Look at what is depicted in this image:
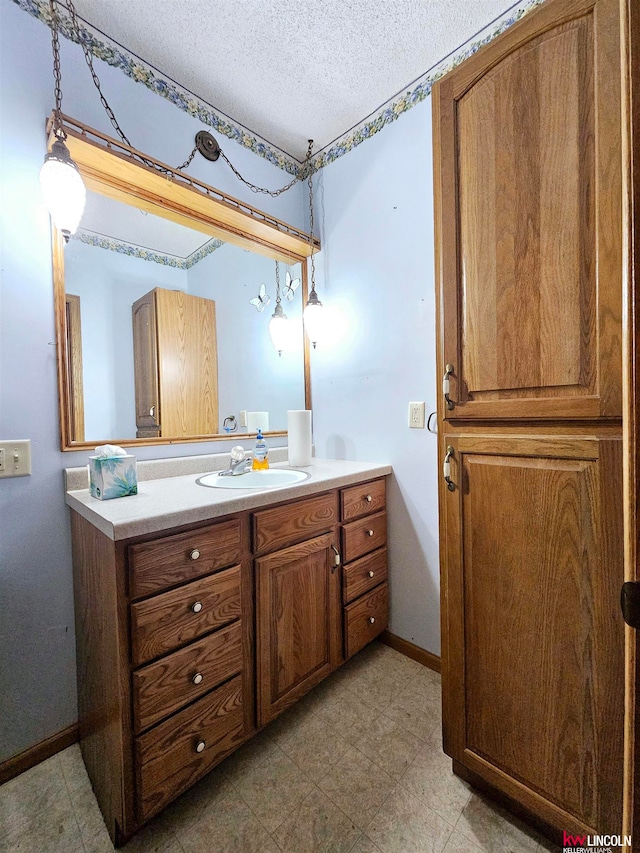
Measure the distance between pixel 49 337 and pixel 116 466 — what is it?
1.65 feet

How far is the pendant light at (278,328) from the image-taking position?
76.5 inches

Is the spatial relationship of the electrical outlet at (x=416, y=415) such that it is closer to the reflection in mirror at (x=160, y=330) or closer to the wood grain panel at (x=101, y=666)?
the reflection in mirror at (x=160, y=330)

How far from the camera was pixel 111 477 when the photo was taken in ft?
3.64

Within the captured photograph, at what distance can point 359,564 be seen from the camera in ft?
5.09

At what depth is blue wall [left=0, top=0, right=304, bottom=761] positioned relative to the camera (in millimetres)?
1110

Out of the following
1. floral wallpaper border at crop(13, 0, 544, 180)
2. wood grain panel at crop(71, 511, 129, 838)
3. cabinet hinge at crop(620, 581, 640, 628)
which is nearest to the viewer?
cabinet hinge at crop(620, 581, 640, 628)

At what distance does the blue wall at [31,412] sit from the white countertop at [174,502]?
0.16m

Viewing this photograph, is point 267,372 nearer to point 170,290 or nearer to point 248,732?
point 170,290

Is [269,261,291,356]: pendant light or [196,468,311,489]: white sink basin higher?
[269,261,291,356]: pendant light

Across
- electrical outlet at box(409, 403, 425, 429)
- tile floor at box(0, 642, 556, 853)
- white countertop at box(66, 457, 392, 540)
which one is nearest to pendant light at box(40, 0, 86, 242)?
white countertop at box(66, 457, 392, 540)

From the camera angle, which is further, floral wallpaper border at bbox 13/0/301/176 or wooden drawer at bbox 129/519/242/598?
floral wallpaper border at bbox 13/0/301/176

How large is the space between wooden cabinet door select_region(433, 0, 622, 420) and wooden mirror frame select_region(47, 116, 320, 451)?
0.95 meters

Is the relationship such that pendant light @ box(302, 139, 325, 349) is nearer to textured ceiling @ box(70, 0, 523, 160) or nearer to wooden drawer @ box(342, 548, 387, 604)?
textured ceiling @ box(70, 0, 523, 160)

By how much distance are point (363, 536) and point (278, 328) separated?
45.9 inches
